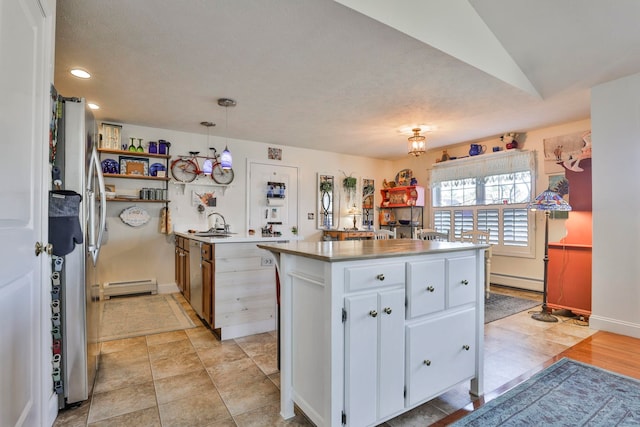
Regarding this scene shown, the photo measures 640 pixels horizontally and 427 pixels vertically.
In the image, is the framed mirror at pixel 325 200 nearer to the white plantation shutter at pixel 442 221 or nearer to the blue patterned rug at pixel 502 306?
the white plantation shutter at pixel 442 221

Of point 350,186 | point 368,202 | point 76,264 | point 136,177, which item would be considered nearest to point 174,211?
point 136,177

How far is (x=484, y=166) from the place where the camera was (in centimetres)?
520

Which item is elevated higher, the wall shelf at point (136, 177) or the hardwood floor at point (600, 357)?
the wall shelf at point (136, 177)

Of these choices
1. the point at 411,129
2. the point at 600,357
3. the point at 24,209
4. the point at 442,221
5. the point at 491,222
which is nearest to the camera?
the point at 24,209

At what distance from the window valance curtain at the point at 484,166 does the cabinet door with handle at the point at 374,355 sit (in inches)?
168

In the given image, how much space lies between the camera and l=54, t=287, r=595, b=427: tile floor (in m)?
1.73

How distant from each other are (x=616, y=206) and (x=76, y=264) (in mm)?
4406

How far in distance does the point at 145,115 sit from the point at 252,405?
3.69m

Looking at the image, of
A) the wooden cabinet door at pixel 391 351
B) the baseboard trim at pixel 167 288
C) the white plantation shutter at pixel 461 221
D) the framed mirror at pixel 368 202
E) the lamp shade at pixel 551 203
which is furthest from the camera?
the framed mirror at pixel 368 202

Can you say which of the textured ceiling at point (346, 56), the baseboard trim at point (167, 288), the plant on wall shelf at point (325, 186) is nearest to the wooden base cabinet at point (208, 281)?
the textured ceiling at point (346, 56)

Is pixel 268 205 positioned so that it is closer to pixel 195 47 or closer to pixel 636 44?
pixel 195 47

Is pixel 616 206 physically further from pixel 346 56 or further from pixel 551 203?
pixel 346 56

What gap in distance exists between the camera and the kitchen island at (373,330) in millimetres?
1416

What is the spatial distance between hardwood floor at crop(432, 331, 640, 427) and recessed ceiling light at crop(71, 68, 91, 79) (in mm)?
3771
